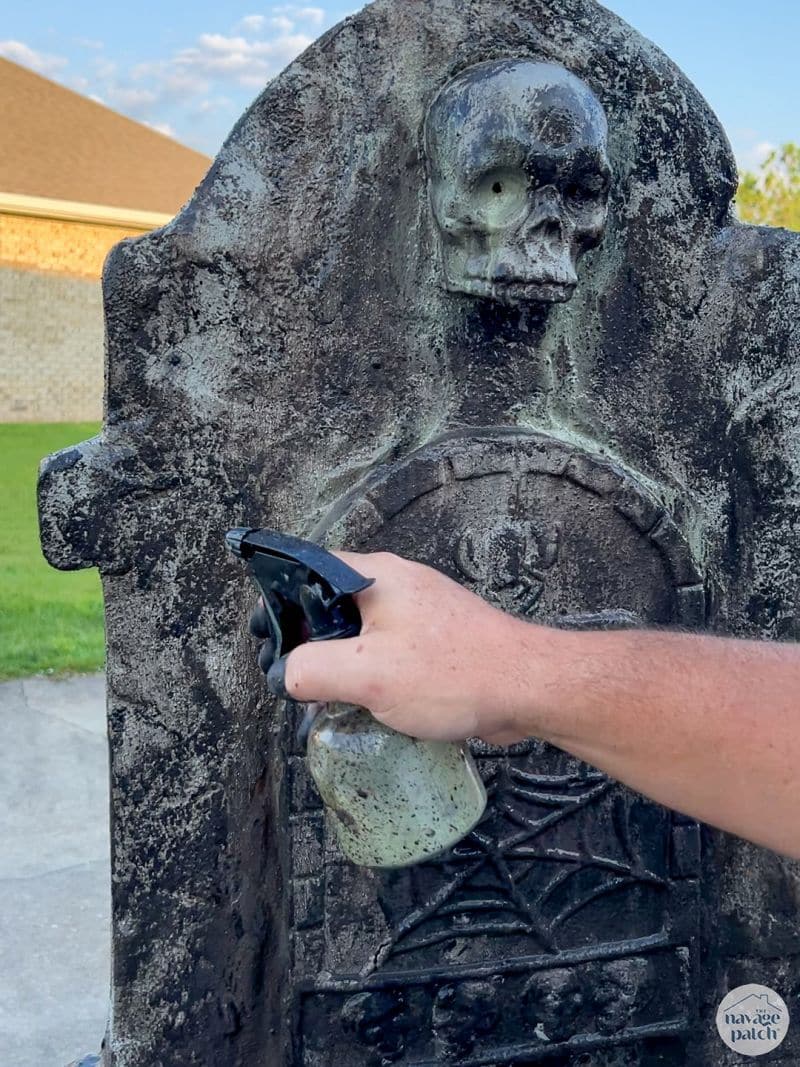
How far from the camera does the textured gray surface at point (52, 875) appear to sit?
2.41 m

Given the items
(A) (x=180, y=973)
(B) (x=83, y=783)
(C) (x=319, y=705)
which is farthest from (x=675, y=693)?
(B) (x=83, y=783)

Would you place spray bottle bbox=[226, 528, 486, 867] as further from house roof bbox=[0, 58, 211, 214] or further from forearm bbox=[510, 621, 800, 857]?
house roof bbox=[0, 58, 211, 214]

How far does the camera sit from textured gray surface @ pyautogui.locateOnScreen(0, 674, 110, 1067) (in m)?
2.41

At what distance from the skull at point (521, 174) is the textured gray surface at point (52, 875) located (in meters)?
1.91

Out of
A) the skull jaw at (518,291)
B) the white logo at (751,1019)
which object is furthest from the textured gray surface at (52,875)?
the skull jaw at (518,291)

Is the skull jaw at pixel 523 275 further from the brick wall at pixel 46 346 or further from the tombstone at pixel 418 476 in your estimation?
the brick wall at pixel 46 346

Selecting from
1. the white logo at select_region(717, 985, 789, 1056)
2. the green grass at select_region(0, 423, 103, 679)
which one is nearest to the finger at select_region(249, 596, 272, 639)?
the white logo at select_region(717, 985, 789, 1056)

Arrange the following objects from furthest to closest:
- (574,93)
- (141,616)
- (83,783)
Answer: (83,783) → (141,616) → (574,93)

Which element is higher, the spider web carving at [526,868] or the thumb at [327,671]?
the thumb at [327,671]

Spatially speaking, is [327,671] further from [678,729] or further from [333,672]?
[678,729]

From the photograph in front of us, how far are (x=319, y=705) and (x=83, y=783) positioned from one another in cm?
281

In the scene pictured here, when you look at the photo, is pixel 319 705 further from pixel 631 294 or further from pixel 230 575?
pixel 631 294

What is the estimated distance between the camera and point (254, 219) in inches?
55.4

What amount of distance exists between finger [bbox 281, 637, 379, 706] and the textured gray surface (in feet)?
5.52
